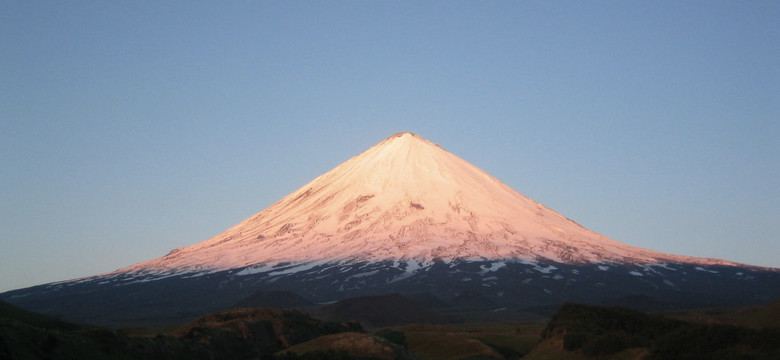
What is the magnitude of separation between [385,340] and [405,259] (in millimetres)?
112763

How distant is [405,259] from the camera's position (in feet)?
468

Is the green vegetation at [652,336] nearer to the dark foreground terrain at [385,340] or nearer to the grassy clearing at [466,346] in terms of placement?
the dark foreground terrain at [385,340]

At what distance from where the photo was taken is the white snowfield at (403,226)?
150 metres

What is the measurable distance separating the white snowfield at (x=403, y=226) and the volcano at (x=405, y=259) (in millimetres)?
373

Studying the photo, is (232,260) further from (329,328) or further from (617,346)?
(617,346)

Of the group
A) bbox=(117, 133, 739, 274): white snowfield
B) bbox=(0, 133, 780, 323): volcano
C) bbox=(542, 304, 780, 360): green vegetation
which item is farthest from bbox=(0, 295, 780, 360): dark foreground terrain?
bbox=(117, 133, 739, 274): white snowfield

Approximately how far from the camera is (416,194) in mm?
171125

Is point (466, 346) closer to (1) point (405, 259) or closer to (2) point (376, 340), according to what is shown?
(2) point (376, 340)

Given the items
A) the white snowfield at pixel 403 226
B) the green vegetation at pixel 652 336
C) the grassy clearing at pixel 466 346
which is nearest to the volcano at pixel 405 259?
the white snowfield at pixel 403 226

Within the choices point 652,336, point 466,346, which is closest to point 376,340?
point 466,346

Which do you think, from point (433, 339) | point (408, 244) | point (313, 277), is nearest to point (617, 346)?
point (433, 339)

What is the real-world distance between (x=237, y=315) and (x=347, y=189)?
14061cm

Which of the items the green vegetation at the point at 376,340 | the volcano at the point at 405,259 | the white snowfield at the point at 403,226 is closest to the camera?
the green vegetation at the point at 376,340

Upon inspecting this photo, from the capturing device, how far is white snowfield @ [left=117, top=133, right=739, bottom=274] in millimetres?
149875
